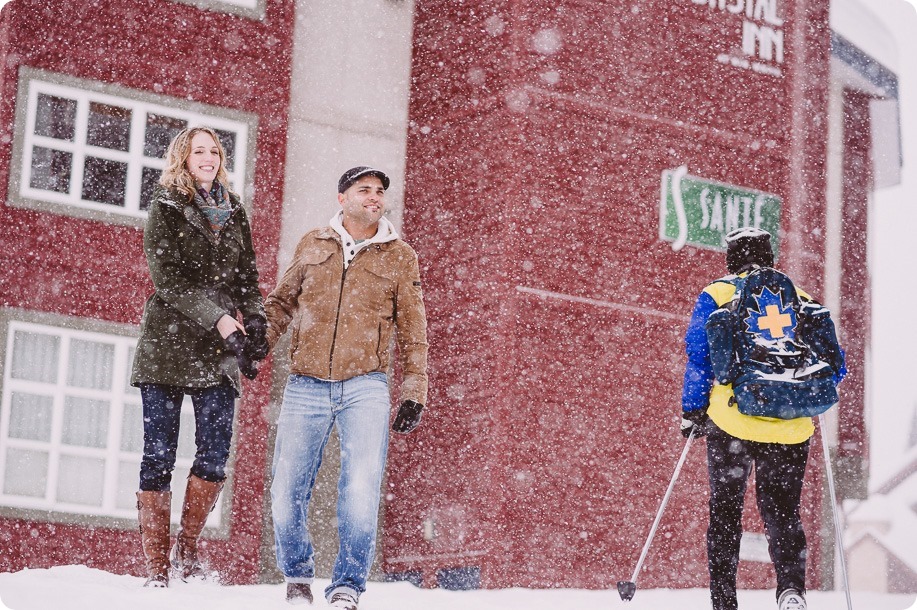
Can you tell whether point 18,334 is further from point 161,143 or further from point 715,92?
point 715,92

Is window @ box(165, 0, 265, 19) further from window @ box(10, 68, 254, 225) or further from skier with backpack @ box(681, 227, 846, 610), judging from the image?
skier with backpack @ box(681, 227, 846, 610)

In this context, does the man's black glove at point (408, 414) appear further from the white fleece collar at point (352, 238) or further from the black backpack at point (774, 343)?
the black backpack at point (774, 343)

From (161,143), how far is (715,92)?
6.00 m

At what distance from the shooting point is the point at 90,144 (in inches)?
481

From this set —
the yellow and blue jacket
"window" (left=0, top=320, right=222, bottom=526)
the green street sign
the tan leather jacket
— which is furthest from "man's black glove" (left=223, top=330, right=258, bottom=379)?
the green street sign

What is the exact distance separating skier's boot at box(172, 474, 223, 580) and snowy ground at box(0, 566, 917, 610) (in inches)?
5.6

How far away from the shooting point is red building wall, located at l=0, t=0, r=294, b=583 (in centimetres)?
1180

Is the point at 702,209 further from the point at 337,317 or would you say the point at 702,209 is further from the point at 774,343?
the point at 337,317

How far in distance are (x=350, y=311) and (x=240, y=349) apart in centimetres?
63

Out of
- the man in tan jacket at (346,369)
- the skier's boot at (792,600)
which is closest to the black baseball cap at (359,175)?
the man in tan jacket at (346,369)

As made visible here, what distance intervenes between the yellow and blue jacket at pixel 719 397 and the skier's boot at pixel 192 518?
2.55 m

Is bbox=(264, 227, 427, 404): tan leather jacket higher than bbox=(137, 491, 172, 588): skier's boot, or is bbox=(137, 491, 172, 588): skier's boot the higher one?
bbox=(264, 227, 427, 404): tan leather jacket

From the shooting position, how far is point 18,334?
11.8 meters

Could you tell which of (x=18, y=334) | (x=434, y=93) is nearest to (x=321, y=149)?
(x=434, y=93)
